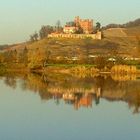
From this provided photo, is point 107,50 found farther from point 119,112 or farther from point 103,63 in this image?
point 119,112

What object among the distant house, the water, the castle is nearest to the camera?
the water

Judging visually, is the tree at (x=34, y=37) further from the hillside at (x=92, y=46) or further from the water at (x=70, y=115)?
the water at (x=70, y=115)

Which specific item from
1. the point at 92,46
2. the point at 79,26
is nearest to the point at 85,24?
the point at 79,26

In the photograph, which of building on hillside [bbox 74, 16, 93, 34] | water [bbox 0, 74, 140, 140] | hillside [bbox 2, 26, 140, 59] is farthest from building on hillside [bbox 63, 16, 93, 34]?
water [bbox 0, 74, 140, 140]

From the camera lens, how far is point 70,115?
17609 millimetres

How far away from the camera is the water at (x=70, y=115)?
43.9 feet

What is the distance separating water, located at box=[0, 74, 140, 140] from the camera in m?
13.4

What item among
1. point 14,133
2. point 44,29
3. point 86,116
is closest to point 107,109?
point 86,116

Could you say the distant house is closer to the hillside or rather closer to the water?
the hillside

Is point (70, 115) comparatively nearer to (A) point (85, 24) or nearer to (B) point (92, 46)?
(B) point (92, 46)

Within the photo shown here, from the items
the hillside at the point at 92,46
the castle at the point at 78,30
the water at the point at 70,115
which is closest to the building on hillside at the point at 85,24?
the castle at the point at 78,30

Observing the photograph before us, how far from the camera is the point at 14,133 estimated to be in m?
13.3

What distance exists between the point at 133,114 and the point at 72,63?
125 ft

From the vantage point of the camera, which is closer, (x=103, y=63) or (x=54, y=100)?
(x=54, y=100)
